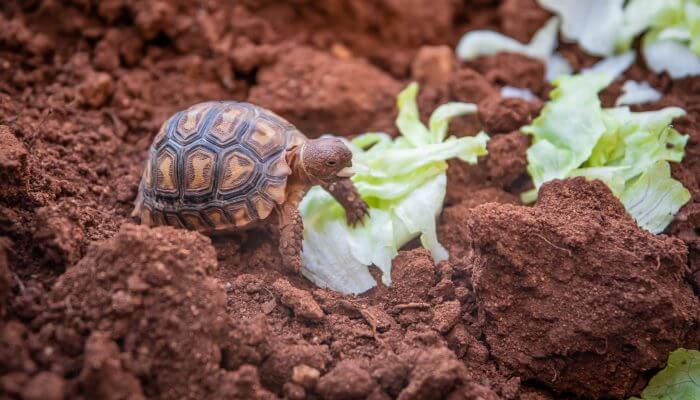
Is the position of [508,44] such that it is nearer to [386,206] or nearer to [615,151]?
[615,151]

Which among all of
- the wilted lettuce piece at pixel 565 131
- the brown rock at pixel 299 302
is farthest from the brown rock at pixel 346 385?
the wilted lettuce piece at pixel 565 131

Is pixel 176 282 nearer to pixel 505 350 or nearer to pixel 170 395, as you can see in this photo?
pixel 170 395

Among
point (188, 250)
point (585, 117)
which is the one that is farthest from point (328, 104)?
point (188, 250)

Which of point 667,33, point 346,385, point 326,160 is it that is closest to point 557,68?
point 667,33

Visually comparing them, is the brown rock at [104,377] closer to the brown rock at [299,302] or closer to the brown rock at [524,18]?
the brown rock at [299,302]

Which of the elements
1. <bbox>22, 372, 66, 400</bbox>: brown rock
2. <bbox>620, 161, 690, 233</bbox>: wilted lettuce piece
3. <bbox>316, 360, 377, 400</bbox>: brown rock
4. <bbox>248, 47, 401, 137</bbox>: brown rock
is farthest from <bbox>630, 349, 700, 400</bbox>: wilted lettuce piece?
<bbox>22, 372, 66, 400</bbox>: brown rock
